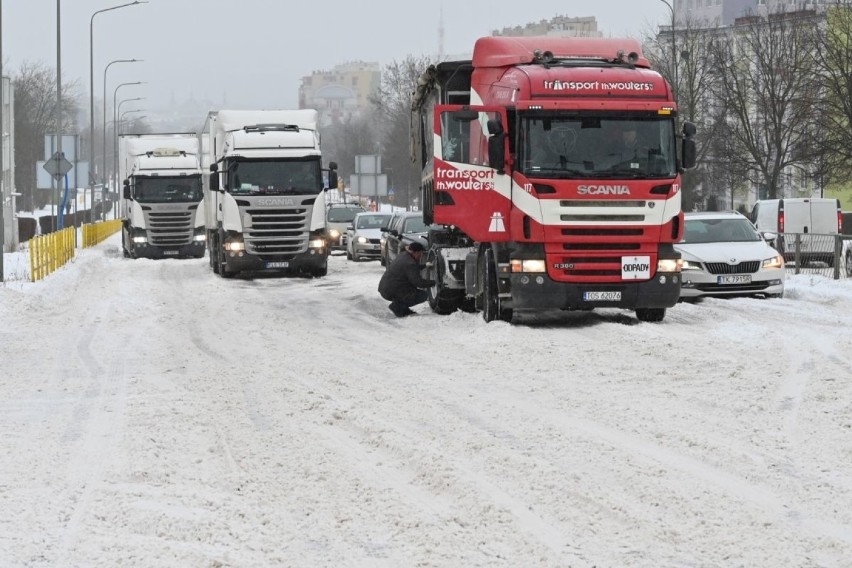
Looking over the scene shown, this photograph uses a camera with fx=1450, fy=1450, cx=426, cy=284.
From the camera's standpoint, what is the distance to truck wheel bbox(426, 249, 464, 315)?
20.8m

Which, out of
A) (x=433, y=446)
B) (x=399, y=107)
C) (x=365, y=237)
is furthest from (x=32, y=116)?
(x=433, y=446)

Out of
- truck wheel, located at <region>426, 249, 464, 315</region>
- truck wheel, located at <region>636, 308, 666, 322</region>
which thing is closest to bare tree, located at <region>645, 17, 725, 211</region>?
truck wheel, located at <region>426, 249, 464, 315</region>

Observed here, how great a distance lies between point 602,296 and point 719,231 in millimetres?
7068

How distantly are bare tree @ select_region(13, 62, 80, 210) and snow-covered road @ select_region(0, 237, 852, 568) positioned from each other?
63.0 m

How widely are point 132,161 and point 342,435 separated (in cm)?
3523

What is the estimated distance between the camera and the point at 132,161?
1730 inches

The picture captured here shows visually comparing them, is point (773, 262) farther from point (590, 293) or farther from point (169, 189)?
point (169, 189)

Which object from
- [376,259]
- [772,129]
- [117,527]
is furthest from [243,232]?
[772,129]

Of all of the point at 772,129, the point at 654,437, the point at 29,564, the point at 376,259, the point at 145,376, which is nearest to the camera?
the point at 29,564

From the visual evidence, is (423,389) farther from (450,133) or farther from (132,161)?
(132,161)

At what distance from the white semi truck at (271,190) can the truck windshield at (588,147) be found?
13826mm

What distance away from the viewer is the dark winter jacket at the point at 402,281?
21109mm

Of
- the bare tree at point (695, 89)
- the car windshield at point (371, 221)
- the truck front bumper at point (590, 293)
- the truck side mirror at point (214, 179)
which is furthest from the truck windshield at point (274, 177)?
the bare tree at point (695, 89)

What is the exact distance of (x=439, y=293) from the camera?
826 inches
